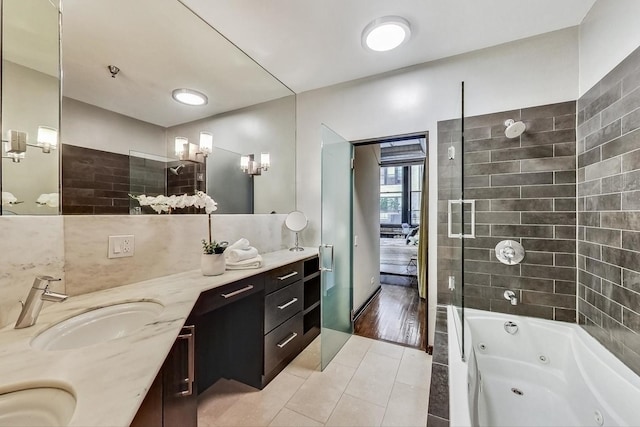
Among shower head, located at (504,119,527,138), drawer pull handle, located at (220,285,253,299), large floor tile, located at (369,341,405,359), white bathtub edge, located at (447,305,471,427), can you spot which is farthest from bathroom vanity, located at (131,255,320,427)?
shower head, located at (504,119,527,138)

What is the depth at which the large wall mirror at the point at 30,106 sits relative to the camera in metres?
1.07

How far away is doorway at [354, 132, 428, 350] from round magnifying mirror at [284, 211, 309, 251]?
2.28 feet

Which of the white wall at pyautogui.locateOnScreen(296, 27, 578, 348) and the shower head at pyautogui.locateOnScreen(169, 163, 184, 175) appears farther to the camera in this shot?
the white wall at pyautogui.locateOnScreen(296, 27, 578, 348)

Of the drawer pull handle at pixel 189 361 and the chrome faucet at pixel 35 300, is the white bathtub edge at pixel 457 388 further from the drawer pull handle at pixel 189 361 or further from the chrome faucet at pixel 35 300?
the chrome faucet at pixel 35 300

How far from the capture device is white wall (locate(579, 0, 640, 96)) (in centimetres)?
131

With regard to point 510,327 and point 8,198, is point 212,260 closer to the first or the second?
point 8,198

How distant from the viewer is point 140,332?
0.89 metres

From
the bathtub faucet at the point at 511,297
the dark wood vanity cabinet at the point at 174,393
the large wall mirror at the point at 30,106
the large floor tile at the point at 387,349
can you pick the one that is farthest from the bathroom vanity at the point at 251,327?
the bathtub faucet at the point at 511,297

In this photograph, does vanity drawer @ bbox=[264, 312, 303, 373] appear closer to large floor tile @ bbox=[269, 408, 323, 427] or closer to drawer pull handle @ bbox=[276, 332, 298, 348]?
drawer pull handle @ bbox=[276, 332, 298, 348]

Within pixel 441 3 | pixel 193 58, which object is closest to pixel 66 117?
pixel 193 58

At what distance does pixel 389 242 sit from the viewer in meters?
5.21

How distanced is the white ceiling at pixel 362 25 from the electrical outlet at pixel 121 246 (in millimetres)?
1671

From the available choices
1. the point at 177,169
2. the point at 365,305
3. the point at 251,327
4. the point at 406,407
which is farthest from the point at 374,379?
the point at 177,169

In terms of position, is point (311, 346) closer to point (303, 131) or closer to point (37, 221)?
point (37, 221)
